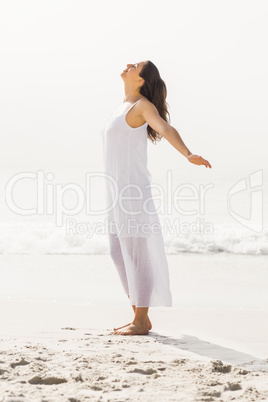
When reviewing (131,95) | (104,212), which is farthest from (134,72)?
(104,212)

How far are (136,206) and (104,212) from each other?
29.0 feet

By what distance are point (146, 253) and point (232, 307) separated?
1.46 meters

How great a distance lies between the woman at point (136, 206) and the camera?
123 inches

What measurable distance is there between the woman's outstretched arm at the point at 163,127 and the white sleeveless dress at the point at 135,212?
12 centimetres

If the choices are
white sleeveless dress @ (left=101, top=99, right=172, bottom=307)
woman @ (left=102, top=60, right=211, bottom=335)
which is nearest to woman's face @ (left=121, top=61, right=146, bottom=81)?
woman @ (left=102, top=60, right=211, bottom=335)

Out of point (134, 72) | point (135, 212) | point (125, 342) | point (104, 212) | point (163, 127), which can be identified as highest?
point (134, 72)

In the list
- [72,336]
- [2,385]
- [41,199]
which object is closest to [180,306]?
[72,336]

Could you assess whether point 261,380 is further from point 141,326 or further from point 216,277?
point 216,277

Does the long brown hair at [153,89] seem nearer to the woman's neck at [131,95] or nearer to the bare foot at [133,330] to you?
the woman's neck at [131,95]

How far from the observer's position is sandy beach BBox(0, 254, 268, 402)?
216 cm

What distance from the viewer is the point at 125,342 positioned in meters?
2.94

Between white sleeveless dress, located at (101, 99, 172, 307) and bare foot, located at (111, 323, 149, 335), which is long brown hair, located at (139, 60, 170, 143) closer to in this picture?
white sleeveless dress, located at (101, 99, 172, 307)

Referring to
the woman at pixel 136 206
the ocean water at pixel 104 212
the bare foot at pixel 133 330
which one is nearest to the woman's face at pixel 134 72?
the woman at pixel 136 206

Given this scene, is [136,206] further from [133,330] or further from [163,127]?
[133,330]
